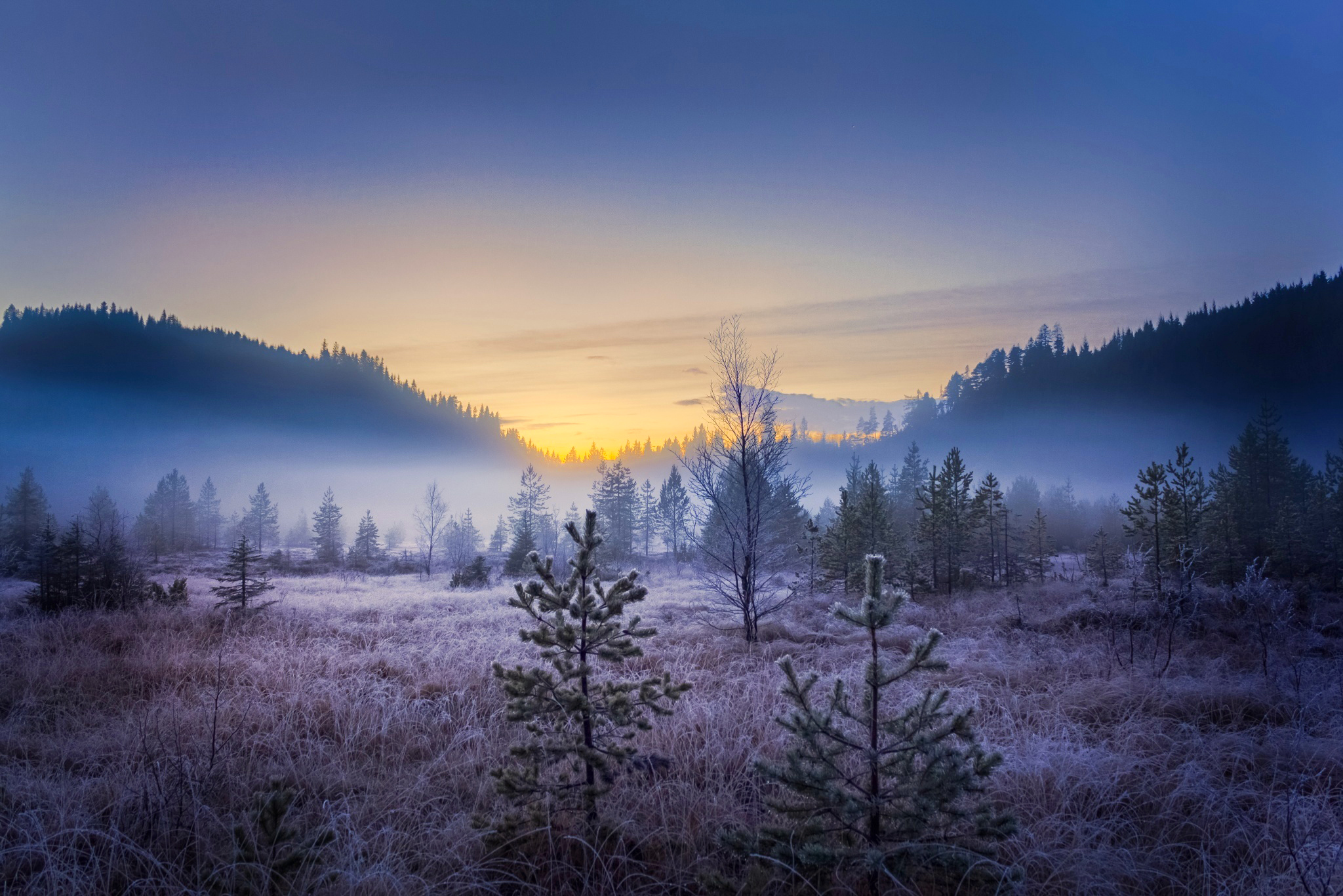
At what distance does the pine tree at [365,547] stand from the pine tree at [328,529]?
4.39ft

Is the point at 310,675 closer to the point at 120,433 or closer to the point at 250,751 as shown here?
the point at 250,751

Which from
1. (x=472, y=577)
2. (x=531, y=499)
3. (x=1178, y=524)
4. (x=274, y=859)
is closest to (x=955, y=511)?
(x=1178, y=524)

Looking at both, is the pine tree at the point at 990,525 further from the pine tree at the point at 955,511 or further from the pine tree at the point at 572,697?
the pine tree at the point at 572,697

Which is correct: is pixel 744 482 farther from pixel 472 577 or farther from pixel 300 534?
pixel 300 534

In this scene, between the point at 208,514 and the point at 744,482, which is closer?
the point at 744,482

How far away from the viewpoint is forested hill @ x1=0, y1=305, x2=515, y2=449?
62219 millimetres

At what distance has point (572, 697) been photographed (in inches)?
116

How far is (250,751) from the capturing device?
4402mm

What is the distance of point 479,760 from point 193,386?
5359 inches

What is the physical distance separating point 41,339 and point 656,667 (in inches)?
3733

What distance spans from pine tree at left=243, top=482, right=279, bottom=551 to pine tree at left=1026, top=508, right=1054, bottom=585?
64.4 meters

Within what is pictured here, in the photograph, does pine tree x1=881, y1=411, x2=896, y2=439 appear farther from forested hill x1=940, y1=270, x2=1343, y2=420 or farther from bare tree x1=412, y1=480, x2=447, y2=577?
bare tree x1=412, y1=480, x2=447, y2=577

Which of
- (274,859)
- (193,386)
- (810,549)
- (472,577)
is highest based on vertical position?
(193,386)

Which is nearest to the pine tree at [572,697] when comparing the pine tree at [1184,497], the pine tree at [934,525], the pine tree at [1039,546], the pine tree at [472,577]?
the pine tree at [1184,497]
